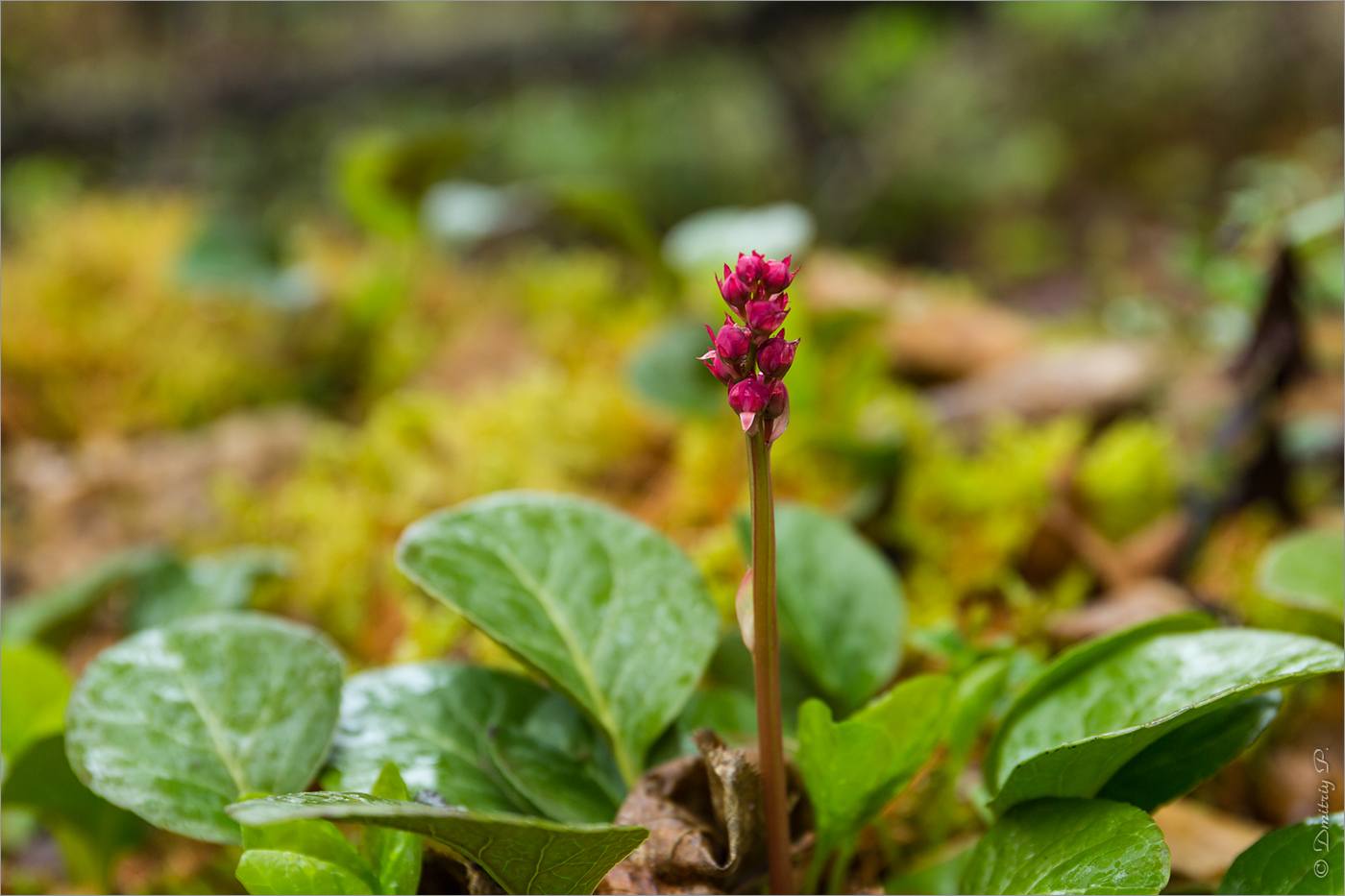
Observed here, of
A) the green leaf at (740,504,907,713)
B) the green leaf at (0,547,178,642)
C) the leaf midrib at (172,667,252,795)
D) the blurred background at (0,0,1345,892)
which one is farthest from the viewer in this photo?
the blurred background at (0,0,1345,892)

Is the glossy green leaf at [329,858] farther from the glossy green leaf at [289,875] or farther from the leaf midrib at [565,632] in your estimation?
the leaf midrib at [565,632]

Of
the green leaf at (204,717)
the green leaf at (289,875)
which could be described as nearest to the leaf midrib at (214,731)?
the green leaf at (204,717)

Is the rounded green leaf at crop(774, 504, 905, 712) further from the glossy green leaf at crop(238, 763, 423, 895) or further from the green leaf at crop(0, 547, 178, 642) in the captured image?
the green leaf at crop(0, 547, 178, 642)

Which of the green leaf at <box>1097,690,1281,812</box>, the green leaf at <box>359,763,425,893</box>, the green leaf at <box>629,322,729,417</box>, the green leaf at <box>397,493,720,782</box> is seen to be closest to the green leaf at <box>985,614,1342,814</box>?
the green leaf at <box>1097,690,1281,812</box>

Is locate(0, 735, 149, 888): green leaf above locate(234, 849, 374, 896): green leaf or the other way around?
the other way around

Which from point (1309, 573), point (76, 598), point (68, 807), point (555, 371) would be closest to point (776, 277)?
point (1309, 573)

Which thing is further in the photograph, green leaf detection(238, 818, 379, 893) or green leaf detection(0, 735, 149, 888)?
green leaf detection(0, 735, 149, 888)
